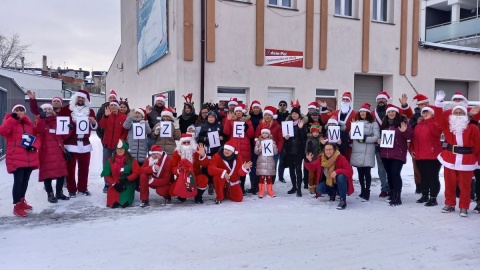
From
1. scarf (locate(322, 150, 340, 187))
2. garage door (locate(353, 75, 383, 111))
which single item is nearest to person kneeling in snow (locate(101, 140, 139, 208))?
scarf (locate(322, 150, 340, 187))

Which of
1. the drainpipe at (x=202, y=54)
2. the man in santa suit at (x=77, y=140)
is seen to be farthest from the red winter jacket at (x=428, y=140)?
the drainpipe at (x=202, y=54)

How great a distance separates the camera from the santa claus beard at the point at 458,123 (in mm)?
6852

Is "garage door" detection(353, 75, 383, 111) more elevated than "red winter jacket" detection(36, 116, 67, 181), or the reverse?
"garage door" detection(353, 75, 383, 111)

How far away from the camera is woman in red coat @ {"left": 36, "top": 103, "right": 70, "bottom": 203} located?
25.4 ft

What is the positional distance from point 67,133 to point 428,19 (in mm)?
31504

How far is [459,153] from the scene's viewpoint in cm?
694

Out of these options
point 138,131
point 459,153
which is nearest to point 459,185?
point 459,153

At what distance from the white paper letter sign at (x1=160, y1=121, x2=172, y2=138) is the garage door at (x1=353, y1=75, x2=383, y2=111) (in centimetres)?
1083

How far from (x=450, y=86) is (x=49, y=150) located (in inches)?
693

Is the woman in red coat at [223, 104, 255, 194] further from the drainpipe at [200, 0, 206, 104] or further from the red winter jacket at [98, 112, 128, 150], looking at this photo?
the drainpipe at [200, 0, 206, 104]

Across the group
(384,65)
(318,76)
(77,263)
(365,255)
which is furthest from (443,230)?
(384,65)

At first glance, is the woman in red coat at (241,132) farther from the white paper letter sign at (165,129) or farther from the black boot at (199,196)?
the white paper letter sign at (165,129)

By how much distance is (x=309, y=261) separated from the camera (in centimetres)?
491

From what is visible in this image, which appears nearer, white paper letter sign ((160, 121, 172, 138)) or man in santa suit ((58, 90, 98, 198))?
man in santa suit ((58, 90, 98, 198))
